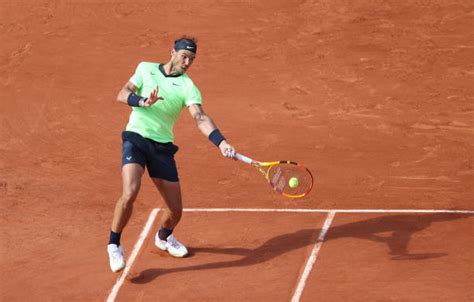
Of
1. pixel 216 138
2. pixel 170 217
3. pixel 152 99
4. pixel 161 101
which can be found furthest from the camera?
pixel 170 217

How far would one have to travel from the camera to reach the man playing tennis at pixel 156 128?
12594 mm

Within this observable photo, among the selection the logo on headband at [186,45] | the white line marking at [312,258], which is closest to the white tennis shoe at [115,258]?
the white line marking at [312,258]

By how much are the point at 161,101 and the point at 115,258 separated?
1.95 meters

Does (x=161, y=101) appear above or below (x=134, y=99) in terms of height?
below

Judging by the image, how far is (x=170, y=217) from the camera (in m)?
13.4

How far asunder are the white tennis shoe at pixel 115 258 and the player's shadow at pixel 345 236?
0.31 m

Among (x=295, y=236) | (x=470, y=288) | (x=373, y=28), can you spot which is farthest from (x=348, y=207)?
(x=373, y=28)

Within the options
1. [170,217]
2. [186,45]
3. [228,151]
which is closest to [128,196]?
[170,217]

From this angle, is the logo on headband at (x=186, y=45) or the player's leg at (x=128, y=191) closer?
the player's leg at (x=128, y=191)

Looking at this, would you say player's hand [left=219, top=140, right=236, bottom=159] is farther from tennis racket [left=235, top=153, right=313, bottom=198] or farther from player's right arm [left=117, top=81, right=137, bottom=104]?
player's right arm [left=117, top=81, right=137, bottom=104]

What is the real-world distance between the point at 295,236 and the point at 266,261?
28.7 inches

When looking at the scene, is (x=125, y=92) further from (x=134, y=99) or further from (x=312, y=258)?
(x=312, y=258)

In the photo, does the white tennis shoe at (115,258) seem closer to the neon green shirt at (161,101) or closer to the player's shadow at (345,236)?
the player's shadow at (345,236)

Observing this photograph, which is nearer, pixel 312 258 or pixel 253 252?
pixel 312 258
